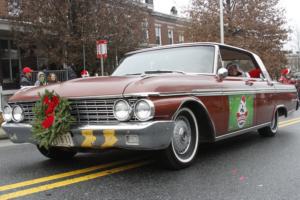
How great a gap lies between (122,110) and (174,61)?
1786 mm

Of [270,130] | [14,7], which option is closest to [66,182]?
[270,130]

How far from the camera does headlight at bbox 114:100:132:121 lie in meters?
4.16

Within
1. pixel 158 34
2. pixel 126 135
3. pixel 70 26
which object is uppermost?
pixel 158 34

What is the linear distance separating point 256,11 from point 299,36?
1409 inches

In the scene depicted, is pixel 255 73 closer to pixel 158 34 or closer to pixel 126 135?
pixel 126 135

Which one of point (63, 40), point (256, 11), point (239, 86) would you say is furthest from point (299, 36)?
point (239, 86)

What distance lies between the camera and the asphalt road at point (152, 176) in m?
3.84

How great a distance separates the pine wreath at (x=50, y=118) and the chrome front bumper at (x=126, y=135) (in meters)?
0.13

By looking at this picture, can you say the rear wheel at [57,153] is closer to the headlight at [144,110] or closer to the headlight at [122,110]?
the headlight at [122,110]

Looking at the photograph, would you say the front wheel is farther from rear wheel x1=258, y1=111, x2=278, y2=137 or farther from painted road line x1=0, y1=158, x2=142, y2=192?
rear wheel x1=258, y1=111, x2=278, y2=137

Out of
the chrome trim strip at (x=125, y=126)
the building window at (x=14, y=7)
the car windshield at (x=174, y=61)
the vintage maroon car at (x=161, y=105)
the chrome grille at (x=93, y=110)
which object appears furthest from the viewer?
the building window at (x=14, y=7)

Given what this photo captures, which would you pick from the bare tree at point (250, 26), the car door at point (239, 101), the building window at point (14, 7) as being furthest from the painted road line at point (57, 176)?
the bare tree at point (250, 26)

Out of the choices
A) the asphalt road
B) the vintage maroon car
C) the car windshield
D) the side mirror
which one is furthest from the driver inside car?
the asphalt road

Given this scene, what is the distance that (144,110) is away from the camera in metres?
4.12
